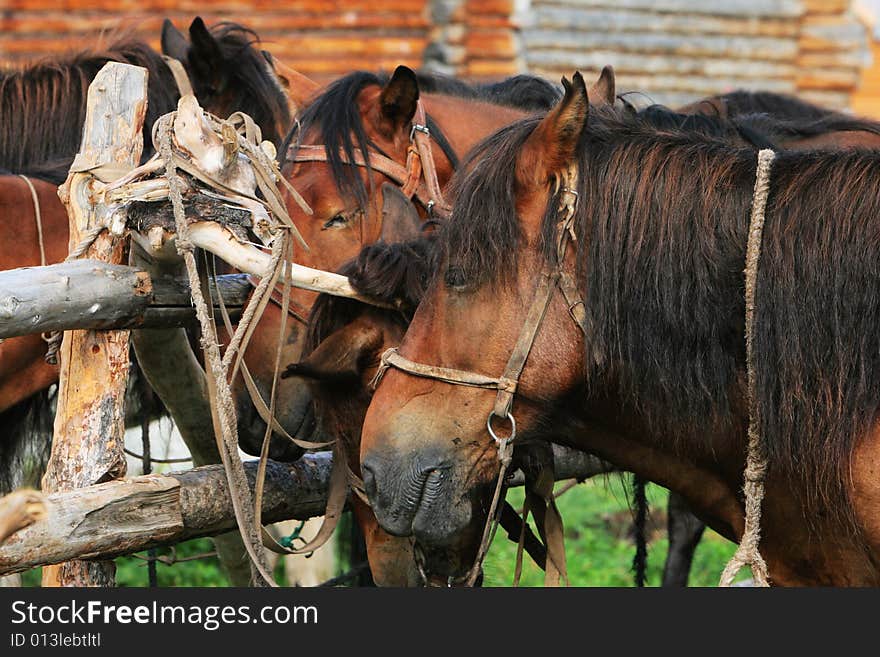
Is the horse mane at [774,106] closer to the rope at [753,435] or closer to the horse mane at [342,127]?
the horse mane at [342,127]

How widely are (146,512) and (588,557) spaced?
14.0ft

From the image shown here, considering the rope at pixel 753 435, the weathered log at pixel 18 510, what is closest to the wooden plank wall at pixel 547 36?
the rope at pixel 753 435

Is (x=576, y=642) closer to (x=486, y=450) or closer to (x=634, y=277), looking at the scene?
(x=486, y=450)

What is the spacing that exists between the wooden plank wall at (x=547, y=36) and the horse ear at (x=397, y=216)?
518 centimetres

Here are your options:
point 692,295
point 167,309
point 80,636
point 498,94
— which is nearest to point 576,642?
point 692,295

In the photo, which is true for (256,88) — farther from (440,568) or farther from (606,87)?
(440,568)

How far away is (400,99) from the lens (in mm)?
3623

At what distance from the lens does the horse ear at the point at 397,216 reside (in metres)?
3.38

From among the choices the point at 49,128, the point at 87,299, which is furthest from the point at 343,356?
the point at 49,128

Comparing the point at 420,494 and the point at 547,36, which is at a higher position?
the point at 547,36

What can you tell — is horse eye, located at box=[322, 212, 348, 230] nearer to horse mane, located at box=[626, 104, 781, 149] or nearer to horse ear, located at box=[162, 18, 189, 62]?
horse mane, located at box=[626, 104, 781, 149]

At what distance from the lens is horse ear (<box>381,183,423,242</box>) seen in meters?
3.38

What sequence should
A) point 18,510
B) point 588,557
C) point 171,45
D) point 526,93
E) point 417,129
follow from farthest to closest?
point 588,557 < point 171,45 < point 526,93 < point 417,129 < point 18,510

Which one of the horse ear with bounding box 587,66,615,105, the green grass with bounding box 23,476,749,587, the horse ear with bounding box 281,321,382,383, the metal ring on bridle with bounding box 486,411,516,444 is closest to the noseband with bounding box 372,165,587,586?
the metal ring on bridle with bounding box 486,411,516,444
